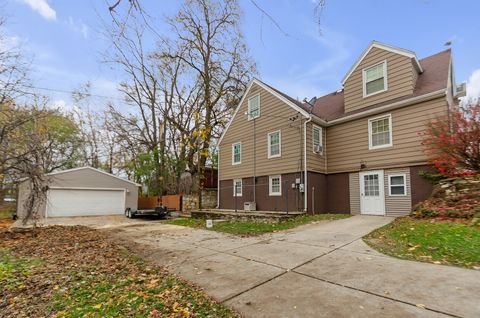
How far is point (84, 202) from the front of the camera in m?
18.2

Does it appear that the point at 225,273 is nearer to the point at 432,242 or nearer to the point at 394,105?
the point at 432,242

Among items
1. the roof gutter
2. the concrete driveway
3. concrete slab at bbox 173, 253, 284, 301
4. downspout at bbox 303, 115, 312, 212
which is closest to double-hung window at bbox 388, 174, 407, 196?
the roof gutter

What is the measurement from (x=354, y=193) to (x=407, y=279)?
8.42 metres

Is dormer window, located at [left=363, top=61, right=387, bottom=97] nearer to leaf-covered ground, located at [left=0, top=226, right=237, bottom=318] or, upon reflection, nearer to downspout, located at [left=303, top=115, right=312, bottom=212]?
downspout, located at [left=303, top=115, right=312, bottom=212]

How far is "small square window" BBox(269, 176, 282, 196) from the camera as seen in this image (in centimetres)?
1279

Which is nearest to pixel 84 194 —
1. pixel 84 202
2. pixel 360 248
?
pixel 84 202

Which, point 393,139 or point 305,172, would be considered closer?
point 393,139


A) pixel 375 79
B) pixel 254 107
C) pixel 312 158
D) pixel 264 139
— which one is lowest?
pixel 312 158

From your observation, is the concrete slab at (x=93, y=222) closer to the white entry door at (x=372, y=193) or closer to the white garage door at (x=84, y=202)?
the white garage door at (x=84, y=202)

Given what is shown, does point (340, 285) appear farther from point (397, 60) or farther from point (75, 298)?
Answer: point (397, 60)

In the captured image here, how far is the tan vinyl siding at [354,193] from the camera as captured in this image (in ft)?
37.1

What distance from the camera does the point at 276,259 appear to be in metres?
4.92

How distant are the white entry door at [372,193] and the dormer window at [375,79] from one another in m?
3.71

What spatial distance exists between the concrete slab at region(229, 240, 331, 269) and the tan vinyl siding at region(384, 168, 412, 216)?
20.3ft
